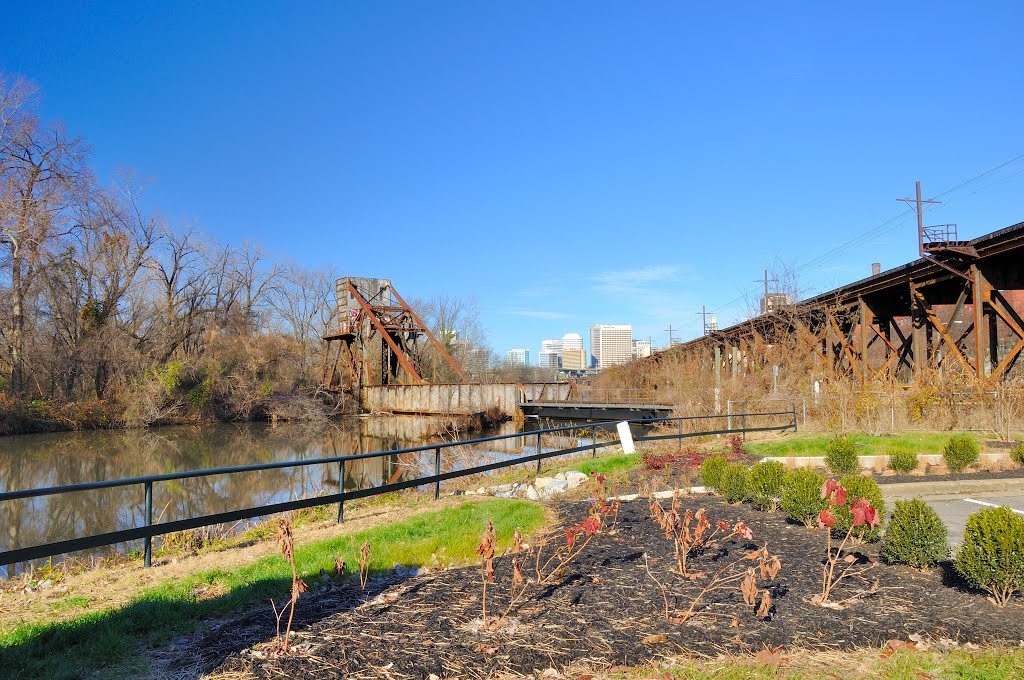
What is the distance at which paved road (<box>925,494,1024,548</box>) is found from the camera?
8.31 meters

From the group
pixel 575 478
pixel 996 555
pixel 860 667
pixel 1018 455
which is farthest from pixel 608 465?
pixel 860 667

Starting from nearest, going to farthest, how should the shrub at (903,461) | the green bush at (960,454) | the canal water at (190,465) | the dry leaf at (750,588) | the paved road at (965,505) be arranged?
the dry leaf at (750,588) < the paved road at (965,505) < the green bush at (960,454) < the shrub at (903,461) < the canal water at (190,465)

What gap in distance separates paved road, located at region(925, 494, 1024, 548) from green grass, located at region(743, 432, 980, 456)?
3652 millimetres

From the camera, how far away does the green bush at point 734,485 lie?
864 centimetres

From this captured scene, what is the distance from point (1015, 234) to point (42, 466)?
30698mm

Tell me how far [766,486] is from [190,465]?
1981 centimetres

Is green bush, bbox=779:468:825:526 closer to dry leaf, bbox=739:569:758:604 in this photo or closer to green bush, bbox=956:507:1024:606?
green bush, bbox=956:507:1024:606

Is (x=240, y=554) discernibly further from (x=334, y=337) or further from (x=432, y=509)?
(x=334, y=337)

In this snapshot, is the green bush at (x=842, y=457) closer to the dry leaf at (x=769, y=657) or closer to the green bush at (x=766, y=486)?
the green bush at (x=766, y=486)

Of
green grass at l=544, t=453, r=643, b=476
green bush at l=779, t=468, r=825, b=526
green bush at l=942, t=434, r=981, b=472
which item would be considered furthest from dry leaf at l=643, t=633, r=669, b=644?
green bush at l=942, t=434, r=981, b=472

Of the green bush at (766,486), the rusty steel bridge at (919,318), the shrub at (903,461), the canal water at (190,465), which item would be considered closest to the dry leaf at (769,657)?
the green bush at (766,486)

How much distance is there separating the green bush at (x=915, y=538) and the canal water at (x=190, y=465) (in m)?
10.0

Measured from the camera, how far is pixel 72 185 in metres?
35.2

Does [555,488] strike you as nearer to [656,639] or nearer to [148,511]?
[148,511]
